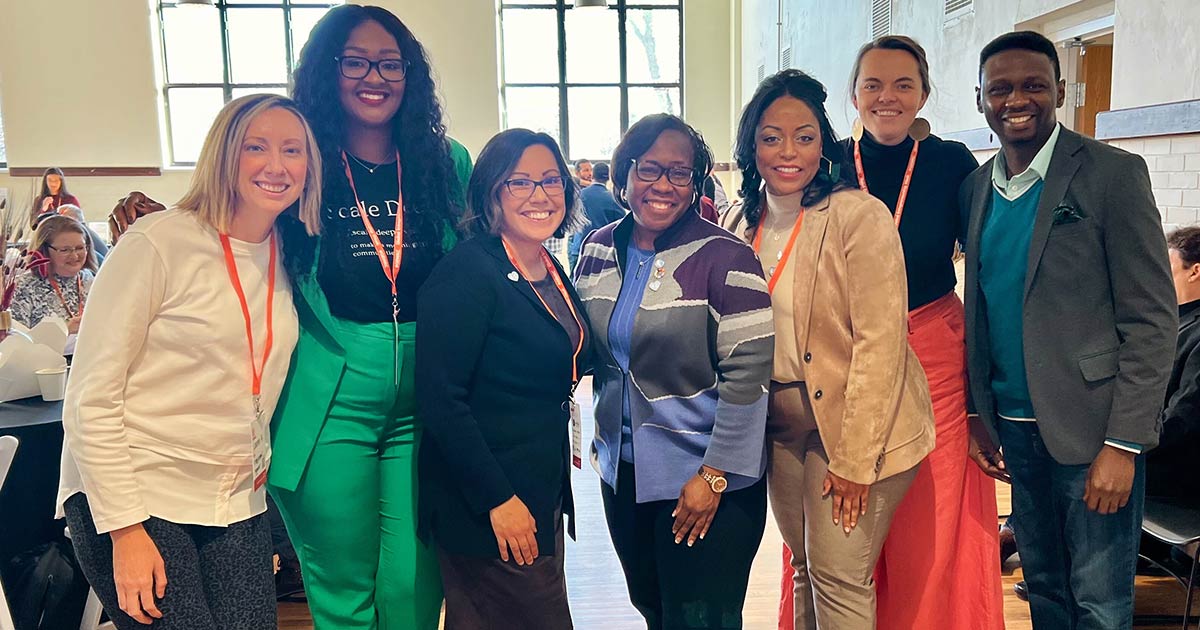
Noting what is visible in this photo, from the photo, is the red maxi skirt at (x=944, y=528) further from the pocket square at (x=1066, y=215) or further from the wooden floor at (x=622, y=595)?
the wooden floor at (x=622, y=595)

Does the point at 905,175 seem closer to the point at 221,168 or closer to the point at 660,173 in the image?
the point at 660,173

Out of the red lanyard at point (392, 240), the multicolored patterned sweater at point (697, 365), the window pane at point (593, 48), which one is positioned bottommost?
the multicolored patterned sweater at point (697, 365)

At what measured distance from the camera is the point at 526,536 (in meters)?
1.78

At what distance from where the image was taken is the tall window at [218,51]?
12367 millimetres

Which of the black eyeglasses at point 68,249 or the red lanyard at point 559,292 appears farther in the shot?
the black eyeglasses at point 68,249

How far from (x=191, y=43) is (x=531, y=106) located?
17.1ft

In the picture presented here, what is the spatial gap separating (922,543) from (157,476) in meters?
1.88

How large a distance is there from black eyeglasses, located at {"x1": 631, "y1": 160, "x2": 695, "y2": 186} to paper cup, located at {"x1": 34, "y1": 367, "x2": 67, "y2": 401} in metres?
2.35

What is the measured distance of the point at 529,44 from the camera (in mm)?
12570

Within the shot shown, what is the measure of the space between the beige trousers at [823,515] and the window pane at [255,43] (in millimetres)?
12274

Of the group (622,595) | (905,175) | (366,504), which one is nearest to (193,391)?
(366,504)

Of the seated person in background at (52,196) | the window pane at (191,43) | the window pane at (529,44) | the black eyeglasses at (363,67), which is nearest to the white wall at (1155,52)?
the black eyeglasses at (363,67)

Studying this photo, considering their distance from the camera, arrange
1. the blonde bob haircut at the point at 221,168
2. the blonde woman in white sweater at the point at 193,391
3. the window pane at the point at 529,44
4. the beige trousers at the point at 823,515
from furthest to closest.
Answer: the window pane at the point at 529,44, the beige trousers at the point at 823,515, the blonde bob haircut at the point at 221,168, the blonde woman in white sweater at the point at 193,391

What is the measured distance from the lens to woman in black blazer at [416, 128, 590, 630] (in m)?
1.73
